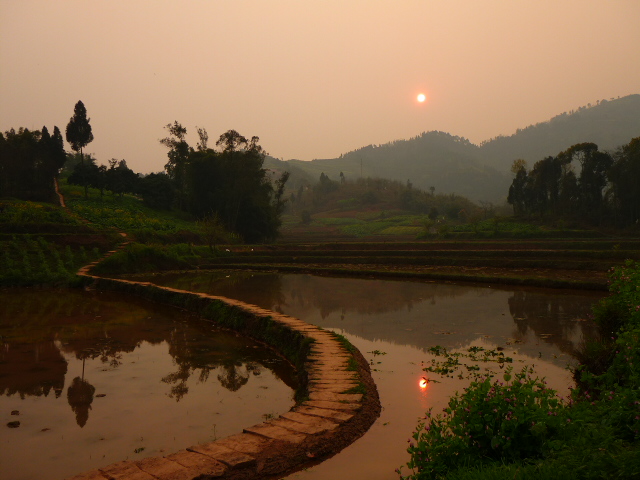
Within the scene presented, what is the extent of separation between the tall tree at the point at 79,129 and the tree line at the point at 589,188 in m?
51.0

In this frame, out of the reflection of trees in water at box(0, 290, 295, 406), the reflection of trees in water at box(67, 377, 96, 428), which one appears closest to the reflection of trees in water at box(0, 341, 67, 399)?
the reflection of trees in water at box(0, 290, 295, 406)

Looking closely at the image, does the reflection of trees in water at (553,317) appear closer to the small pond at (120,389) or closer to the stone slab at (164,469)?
the small pond at (120,389)

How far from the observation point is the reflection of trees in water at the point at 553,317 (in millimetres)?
10781

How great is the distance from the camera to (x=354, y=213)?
10650 cm

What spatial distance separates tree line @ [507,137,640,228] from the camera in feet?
154

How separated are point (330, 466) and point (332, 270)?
72.0ft

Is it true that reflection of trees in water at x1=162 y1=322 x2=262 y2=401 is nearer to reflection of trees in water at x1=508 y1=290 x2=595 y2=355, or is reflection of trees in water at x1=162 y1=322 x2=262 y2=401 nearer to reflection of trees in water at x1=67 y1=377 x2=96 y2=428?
reflection of trees in water at x1=67 y1=377 x2=96 y2=428

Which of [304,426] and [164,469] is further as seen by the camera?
[304,426]

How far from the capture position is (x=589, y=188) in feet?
168

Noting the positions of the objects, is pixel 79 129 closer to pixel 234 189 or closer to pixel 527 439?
pixel 234 189

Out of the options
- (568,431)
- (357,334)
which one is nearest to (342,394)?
(568,431)

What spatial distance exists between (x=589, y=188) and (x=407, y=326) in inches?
1850

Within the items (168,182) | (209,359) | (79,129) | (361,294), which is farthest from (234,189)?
(209,359)

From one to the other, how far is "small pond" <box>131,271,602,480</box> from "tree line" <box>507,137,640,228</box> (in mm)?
35212
